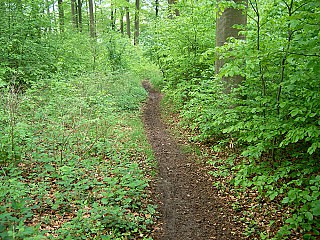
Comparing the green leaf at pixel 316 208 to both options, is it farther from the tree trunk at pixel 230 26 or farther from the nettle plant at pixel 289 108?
the tree trunk at pixel 230 26

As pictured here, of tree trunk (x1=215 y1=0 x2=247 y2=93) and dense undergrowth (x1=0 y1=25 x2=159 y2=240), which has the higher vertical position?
tree trunk (x1=215 y1=0 x2=247 y2=93)

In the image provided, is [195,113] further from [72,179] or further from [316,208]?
[316,208]

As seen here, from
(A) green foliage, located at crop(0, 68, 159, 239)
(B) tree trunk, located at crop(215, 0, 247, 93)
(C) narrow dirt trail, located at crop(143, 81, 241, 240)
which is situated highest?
(B) tree trunk, located at crop(215, 0, 247, 93)

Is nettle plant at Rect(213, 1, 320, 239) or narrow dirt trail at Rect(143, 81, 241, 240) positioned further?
narrow dirt trail at Rect(143, 81, 241, 240)

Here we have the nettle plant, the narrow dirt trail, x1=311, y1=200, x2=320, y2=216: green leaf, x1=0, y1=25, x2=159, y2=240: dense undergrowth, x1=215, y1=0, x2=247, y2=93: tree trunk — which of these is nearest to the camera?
x1=311, y1=200, x2=320, y2=216: green leaf

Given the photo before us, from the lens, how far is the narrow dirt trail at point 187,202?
4484 millimetres

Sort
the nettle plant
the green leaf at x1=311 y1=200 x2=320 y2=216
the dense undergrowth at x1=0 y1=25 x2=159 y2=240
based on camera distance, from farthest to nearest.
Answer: the dense undergrowth at x1=0 y1=25 x2=159 y2=240, the nettle plant, the green leaf at x1=311 y1=200 x2=320 y2=216

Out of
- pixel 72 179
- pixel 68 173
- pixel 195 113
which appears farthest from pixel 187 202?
pixel 195 113

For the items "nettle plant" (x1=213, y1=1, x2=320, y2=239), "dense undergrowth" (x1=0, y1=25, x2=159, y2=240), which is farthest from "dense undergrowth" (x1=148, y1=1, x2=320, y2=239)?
"dense undergrowth" (x1=0, y1=25, x2=159, y2=240)

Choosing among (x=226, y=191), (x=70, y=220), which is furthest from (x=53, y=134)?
(x=226, y=191)

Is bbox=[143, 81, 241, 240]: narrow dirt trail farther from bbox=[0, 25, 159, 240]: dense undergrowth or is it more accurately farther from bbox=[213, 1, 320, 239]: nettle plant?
bbox=[213, 1, 320, 239]: nettle plant

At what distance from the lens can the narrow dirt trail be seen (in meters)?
4.48

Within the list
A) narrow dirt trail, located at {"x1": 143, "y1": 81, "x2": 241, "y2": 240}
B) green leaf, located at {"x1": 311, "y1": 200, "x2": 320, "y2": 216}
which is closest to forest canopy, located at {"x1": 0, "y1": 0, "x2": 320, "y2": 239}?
green leaf, located at {"x1": 311, "y1": 200, "x2": 320, "y2": 216}

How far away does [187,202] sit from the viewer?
5371mm
